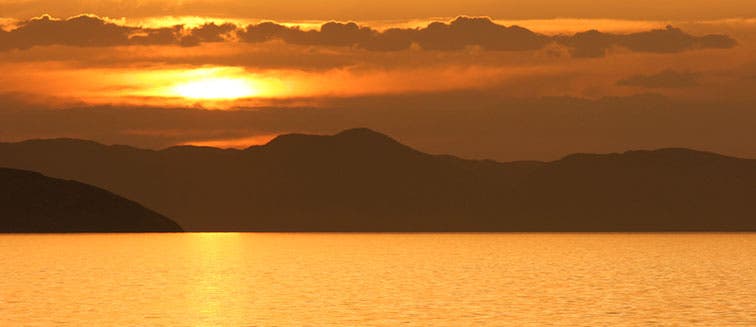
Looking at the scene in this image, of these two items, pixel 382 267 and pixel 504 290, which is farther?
pixel 382 267

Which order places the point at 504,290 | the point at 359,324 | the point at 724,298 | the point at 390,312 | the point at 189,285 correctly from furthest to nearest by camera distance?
the point at 189,285 < the point at 504,290 < the point at 724,298 < the point at 390,312 < the point at 359,324

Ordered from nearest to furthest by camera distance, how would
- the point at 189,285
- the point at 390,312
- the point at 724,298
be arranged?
the point at 390,312, the point at 724,298, the point at 189,285

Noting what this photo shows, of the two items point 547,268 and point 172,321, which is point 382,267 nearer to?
point 547,268

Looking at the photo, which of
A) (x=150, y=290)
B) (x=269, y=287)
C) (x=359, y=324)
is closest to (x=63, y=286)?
(x=150, y=290)

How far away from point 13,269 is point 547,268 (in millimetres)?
55493

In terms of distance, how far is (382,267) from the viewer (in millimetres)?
146000

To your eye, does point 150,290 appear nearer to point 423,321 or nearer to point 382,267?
point 423,321

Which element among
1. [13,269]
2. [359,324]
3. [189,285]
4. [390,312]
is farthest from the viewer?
[13,269]

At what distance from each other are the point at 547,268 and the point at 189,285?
4937 centimetres

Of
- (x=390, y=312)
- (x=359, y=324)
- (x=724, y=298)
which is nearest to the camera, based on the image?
(x=359, y=324)

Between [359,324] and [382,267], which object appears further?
[382,267]

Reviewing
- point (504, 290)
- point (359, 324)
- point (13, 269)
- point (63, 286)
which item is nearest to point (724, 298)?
point (504, 290)

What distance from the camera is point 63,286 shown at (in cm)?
10462

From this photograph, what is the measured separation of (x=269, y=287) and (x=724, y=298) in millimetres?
33541
